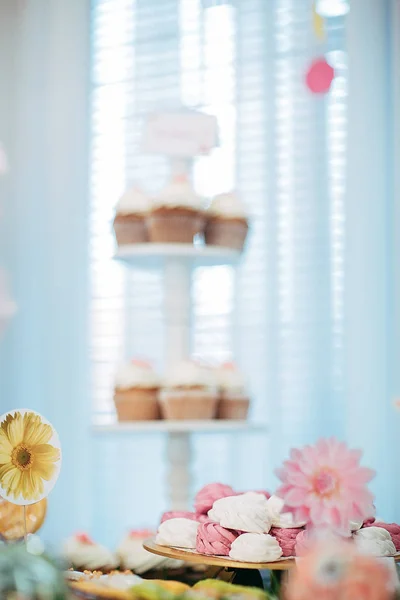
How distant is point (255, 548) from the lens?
101 cm

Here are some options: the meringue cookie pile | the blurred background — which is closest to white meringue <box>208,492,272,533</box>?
the meringue cookie pile

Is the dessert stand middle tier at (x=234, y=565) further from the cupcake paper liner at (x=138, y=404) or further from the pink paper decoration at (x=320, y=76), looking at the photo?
the pink paper decoration at (x=320, y=76)

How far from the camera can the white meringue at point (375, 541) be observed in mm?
996

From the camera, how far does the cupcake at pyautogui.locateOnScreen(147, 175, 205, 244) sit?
220cm

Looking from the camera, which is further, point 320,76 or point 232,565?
point 320,76

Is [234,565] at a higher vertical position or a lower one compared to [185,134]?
lower

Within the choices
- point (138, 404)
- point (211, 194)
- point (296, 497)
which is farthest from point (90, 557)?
point (211, 194)

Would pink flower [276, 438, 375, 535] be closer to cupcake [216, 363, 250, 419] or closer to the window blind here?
cupcake [216, 363, 250, 419]

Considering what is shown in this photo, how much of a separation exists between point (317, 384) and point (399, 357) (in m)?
0.32

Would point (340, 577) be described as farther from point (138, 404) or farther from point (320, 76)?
point (320, 76)

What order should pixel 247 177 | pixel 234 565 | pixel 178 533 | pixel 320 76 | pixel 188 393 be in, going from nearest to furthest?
1. pixel 234 565
2. pixel 178 533
3. pixel 188 393
4. pixel 320 76
5. pixel 247 177

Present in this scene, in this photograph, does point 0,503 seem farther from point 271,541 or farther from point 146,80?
point 146,80

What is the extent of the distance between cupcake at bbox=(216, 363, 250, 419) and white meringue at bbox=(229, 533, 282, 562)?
46.7 inches

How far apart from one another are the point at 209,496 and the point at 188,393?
0.92 m
